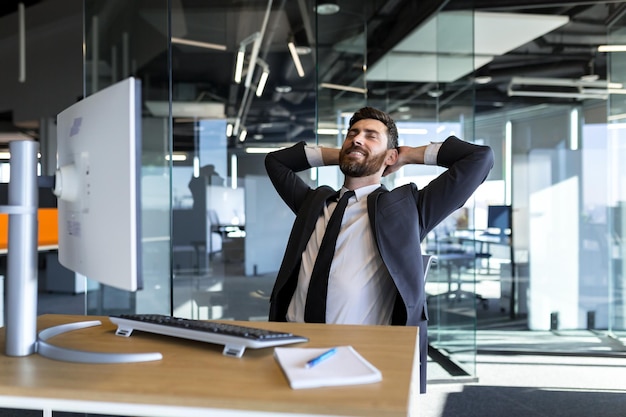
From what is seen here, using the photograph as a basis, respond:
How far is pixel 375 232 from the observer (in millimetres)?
2090

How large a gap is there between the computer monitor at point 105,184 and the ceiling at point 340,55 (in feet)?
8.37

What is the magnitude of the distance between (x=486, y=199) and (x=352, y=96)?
6.80 feet

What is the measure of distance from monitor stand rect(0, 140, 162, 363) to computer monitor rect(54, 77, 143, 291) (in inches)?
2.7

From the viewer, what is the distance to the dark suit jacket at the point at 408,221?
204cm

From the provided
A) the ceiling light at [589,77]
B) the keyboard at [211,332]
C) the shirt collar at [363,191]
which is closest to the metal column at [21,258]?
the keyboard at [211,332]

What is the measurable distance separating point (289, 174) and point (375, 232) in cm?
69

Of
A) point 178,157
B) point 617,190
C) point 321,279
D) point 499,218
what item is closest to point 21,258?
point 321,279

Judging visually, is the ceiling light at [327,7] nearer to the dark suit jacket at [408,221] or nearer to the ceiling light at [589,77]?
the dark suit jacket at [408,221]

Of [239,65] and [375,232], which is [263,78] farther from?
[375,232]

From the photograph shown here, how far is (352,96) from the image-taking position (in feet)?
14.7

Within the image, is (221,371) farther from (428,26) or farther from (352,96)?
(428,26)

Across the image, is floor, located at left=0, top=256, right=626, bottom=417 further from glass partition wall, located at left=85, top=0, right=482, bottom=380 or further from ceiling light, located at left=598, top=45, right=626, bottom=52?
ceiling light, located at left=598, top=45, right=626, bottom=52

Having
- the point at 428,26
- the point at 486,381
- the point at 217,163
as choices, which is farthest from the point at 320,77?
the point at 486,381

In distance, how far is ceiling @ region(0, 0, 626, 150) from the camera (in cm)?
393
